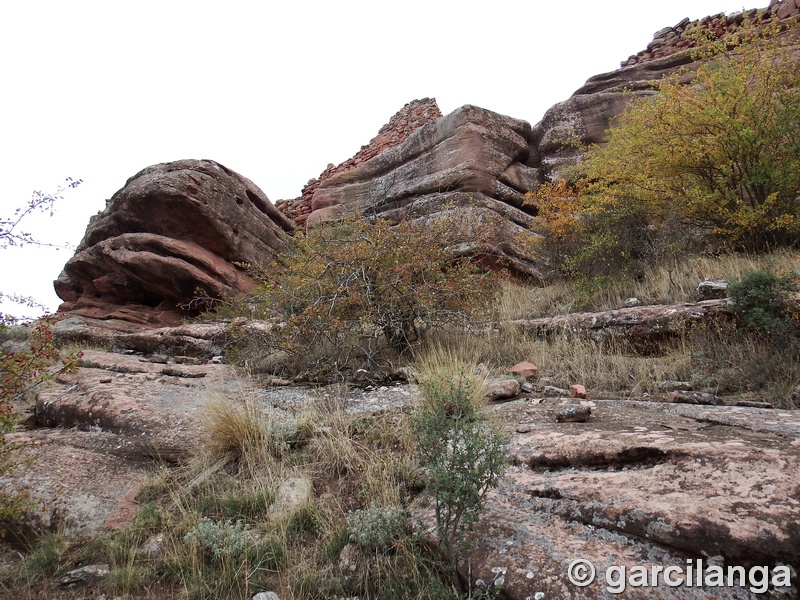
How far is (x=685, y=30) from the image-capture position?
14641 millimetres

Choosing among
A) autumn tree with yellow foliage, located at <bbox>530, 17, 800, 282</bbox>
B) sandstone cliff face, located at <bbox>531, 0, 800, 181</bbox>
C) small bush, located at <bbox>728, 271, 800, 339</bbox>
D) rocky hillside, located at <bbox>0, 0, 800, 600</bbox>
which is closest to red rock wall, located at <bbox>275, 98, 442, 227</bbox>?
sandstone cliff face, located at <bbox>531, 0, 800, 181</bbox>

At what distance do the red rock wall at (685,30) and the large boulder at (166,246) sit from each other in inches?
598

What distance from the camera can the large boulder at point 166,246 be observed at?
1162 cm

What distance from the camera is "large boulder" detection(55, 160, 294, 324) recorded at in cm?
1162

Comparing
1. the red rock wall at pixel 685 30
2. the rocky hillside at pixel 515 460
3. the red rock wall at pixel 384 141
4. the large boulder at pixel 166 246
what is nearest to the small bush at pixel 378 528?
the rocky hillside at pixel 515 460

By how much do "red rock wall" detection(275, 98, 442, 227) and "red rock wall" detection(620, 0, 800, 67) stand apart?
781 cm

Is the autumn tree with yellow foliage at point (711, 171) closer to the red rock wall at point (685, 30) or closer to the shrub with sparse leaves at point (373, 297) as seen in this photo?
the shrub with sparse leaves at point (373, 297)

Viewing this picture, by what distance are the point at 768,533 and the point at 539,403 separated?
220 cm

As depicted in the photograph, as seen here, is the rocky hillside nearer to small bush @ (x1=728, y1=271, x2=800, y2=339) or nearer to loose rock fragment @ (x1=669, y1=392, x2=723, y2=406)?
loose rock fragment @ (x1=669, y1=392, x2=723, y2=406)

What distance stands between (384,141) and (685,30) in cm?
1139

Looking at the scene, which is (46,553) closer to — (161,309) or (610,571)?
(610,571)

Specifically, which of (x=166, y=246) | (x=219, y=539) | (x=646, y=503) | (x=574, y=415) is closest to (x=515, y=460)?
(x=574, y=415)

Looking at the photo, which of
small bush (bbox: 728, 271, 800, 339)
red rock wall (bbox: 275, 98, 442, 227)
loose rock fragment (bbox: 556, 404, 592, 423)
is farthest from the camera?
red rock wall (bbox: 275, 98, 442, 227)

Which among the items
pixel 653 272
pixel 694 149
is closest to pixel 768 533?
pixel 653 272
